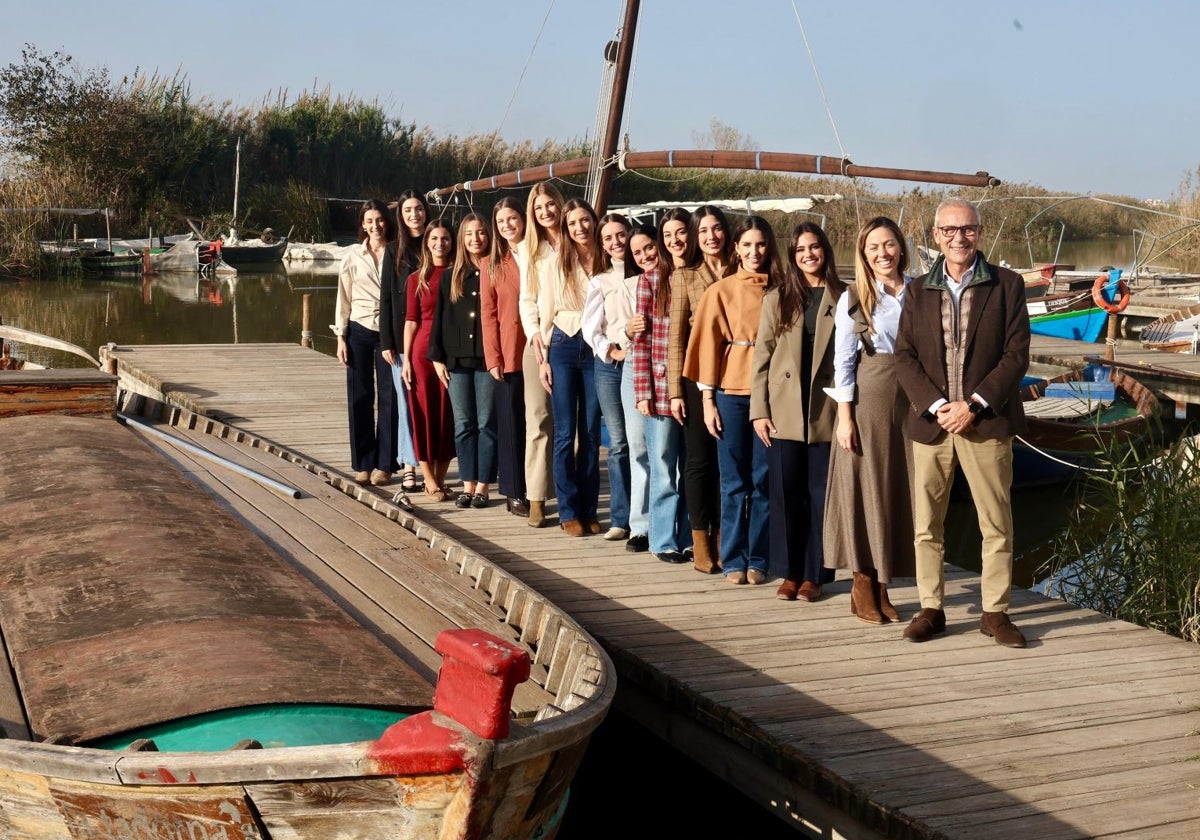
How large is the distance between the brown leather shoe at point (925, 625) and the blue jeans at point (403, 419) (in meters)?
3.63

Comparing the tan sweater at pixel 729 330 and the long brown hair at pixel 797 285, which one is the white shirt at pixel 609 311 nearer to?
the tan sweater at pixel 729 330

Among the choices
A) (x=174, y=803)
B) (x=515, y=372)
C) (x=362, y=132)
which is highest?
(x=362, y=132)

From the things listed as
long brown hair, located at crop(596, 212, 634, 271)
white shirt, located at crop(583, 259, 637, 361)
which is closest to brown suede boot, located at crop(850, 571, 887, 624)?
white shirt, located at crop(583, 259, 637, 361)

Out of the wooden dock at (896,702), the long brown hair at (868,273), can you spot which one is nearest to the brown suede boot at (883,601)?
the wooden dock at (896,702)

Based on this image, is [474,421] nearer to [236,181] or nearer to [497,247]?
[497,247]

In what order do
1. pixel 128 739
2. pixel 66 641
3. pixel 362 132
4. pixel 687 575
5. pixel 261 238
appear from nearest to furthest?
pixel 128 739 < pixel 66 641 < pixel 687 575 < pixel 261 238 < pixel 362 132

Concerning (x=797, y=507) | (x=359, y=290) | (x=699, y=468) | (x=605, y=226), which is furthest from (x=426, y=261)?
(x=797, y=507)

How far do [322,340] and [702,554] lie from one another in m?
18.5

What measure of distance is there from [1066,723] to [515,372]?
374 centimetres

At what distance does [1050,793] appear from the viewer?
4.23m

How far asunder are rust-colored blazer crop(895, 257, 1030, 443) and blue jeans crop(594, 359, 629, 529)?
6.28ft

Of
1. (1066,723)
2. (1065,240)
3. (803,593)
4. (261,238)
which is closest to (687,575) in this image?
(803,593)

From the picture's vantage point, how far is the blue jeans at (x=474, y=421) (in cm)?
776

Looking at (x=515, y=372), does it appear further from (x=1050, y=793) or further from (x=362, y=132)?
(x=362, y=132)
